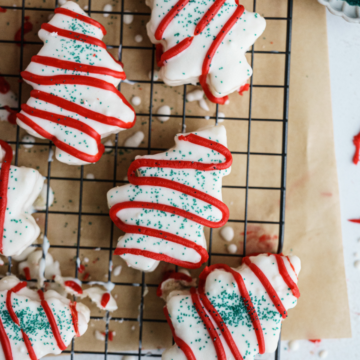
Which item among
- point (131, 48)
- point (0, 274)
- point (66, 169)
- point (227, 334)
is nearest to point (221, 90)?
point (131, 48)

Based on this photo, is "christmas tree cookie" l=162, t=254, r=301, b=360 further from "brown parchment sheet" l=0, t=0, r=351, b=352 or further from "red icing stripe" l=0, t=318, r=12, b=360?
"red icing stripe" l=0, t=318, r=12, b=360

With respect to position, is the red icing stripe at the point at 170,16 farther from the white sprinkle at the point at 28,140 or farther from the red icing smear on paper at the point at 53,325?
the red icing smear on paper at the point at 53,325

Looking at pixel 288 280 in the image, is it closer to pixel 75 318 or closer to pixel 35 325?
pixel 75 318

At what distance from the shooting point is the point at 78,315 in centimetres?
111

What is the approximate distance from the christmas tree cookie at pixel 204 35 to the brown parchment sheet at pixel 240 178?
0.46 ft

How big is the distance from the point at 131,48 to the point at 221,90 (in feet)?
1.17

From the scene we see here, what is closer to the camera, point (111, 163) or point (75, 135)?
point (75, 135)

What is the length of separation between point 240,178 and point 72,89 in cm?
61

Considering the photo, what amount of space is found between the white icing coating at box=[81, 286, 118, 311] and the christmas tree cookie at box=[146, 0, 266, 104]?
74cm

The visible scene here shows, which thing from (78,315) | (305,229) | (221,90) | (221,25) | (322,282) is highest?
(221,25)

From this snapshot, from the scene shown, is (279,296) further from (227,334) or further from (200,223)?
(200,223)

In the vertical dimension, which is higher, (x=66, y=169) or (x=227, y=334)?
(x=66, y=169)

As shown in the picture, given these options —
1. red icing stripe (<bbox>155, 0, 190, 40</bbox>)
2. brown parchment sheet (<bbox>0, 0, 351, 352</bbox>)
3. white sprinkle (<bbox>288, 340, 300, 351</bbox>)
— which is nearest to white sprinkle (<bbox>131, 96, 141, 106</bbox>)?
brown parchment sheet (<bbox>0, 0, 351, 352</bbox>)

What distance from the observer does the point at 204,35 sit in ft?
3.48
